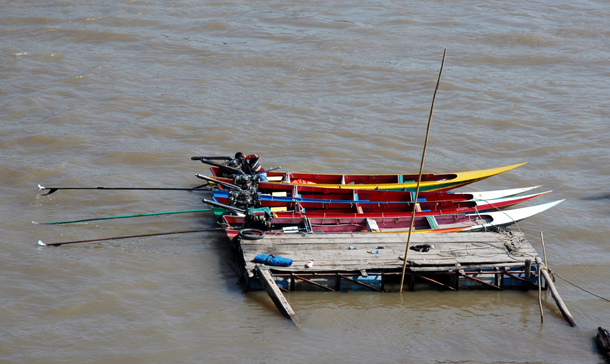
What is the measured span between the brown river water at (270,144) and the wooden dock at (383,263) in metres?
0.25

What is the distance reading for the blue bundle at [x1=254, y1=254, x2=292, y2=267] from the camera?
1061 centimetres

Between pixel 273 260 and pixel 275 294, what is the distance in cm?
75

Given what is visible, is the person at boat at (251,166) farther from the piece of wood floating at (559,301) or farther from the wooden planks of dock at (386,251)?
Answer: the piece of wood floating at (559,301)

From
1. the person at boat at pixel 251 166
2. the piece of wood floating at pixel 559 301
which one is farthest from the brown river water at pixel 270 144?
the person at boat at pixel 251 166

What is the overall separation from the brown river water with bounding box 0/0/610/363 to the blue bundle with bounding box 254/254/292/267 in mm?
598

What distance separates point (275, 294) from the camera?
396 inches

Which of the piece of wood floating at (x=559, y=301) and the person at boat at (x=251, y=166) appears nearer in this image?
the piece of wood floating at (x=559, y=301)

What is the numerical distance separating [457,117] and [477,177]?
16.0ft

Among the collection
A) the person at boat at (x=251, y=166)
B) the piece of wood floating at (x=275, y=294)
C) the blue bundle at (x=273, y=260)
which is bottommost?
the piece of wood floating at (x=275, y=294)

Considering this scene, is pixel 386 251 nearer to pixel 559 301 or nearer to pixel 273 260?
pixel 273 260

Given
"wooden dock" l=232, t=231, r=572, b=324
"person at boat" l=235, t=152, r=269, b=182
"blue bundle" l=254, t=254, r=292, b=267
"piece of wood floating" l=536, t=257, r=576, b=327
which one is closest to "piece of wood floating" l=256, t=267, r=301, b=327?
"wooden dock" l=232, t=231, r=572, b=324

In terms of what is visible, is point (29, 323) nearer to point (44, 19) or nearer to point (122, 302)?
point (122, 302)

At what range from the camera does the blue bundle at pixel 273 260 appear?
1061cm

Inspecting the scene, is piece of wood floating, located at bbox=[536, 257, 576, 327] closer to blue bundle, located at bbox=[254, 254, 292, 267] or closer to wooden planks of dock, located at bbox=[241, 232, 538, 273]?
wooden planks of dock, located at bbox=[241, 232, 538, 273]
